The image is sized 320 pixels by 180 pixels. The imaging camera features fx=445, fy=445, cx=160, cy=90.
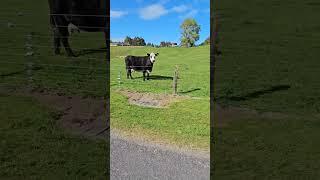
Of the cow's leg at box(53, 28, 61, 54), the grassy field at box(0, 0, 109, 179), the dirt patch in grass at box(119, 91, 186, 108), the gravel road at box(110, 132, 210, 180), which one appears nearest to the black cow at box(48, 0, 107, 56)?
the cow's leg at box(53, 28, 61, 54)

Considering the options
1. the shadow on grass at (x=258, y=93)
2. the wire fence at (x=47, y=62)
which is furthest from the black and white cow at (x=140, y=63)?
the shadow on grass at (x=258, y=93)

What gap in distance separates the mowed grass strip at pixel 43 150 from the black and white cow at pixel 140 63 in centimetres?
498

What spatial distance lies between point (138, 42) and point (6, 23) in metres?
4.12

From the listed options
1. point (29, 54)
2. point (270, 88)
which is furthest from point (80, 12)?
point (270, 88)

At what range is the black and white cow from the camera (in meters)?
12.1

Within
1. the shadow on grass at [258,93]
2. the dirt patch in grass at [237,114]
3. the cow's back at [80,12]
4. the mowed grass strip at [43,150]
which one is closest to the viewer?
the mowed grass strip at [43,150]

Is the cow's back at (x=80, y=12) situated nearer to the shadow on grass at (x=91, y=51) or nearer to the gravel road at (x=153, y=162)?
the shadow on grass at (x=91, y=51)

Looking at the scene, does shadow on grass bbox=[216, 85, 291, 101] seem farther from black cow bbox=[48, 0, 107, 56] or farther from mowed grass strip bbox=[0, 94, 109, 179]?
black cow bbox=[48, 0, 107, 56]

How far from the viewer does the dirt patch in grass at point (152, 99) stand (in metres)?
8.50

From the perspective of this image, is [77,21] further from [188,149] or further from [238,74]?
[188,149]

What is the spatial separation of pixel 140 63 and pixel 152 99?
3.62 m

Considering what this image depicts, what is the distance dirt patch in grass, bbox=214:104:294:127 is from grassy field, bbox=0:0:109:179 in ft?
7.24

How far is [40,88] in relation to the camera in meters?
8.55

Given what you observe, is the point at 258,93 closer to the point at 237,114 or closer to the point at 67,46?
the point at 237,114
